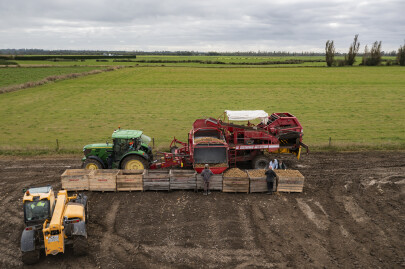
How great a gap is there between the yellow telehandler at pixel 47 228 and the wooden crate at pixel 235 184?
6488 mm

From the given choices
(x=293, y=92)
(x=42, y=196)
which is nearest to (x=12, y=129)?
(x=42, y=196)

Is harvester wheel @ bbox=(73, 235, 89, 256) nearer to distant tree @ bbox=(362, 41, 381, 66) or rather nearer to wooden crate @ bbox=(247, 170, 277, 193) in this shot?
wooden crate @ bbox=(247, 170, 277, 193)

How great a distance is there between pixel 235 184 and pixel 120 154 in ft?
19.1

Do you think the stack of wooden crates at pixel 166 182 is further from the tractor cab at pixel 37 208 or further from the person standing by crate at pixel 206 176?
the tractor cab at pixel 37 208

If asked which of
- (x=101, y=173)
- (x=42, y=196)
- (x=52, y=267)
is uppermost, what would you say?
(x=42, y=196)

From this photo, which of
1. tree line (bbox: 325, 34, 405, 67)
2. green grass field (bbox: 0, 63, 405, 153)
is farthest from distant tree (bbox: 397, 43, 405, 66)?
green grass field (bbox: 0, 63, 405, 153)

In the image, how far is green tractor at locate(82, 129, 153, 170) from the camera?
1469cm

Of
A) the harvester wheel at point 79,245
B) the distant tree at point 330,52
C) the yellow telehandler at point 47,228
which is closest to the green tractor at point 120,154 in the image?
the yellow telehandler at point 47,228

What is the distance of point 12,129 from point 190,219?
21.5 m

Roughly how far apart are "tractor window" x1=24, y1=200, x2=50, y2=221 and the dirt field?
1424 mm

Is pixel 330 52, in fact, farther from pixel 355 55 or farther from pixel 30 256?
pixel 30 256

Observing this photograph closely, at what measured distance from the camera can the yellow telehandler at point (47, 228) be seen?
8.88 m

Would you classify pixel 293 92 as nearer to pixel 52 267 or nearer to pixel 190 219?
pixel 190 219

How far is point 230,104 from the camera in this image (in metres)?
37.8
